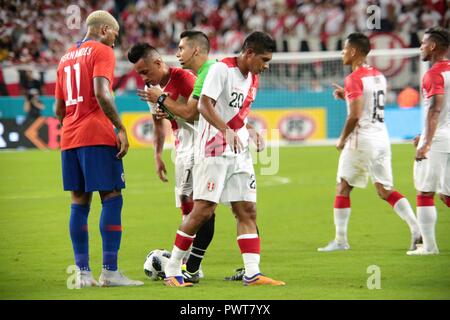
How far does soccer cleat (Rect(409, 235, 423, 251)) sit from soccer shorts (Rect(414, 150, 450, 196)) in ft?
2.00

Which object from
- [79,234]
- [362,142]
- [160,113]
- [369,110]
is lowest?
[79,234]

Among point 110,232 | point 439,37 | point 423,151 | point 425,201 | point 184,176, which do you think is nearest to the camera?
point 110,232

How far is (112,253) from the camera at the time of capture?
25.6 feet

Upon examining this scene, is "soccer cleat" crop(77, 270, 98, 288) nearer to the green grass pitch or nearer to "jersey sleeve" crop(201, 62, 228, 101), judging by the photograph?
the green grass pitch

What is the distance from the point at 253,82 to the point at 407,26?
20970mm

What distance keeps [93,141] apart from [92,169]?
0.23 m

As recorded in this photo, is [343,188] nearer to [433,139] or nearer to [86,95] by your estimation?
[433,139]

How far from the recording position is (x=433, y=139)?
9.54 meters

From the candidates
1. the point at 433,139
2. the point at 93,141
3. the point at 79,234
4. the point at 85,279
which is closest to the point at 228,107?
the point at 93,141

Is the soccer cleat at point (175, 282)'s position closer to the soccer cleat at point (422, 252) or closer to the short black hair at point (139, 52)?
the short black hair at point (139, 52)

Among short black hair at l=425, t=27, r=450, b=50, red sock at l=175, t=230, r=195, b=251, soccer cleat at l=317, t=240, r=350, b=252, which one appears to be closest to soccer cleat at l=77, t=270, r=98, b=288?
red sock at l=175, t=230, r=195, b=251

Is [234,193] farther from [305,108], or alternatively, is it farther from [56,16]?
[56,16]

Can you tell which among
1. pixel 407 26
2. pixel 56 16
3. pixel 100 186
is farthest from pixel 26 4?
pixel 100 186

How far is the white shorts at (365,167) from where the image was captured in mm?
10250
